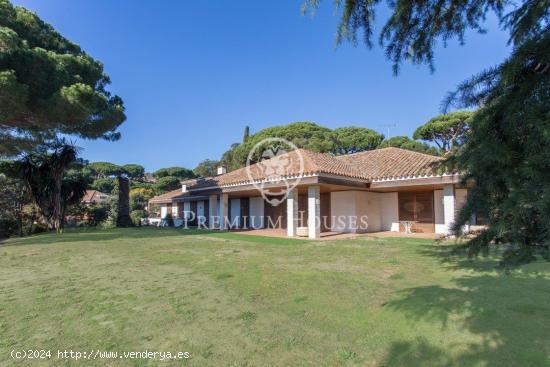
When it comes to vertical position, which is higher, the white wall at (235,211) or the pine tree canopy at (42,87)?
the pine tree canopy at (42,87)

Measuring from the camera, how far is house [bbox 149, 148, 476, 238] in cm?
1532

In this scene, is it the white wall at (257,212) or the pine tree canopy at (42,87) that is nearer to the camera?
the pine tree canopy at (42,87)

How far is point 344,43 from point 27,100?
14700mm

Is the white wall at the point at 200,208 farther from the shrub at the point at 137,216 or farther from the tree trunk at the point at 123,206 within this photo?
the tree trunk at the point at 123,206

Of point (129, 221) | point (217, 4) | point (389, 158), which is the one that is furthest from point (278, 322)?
point (129, 221)

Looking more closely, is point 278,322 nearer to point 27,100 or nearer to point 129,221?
point 27,100

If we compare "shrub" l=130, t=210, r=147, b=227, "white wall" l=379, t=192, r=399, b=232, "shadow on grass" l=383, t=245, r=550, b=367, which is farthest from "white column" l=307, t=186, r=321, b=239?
"shrub" l=130, t=210, r=147, b=227

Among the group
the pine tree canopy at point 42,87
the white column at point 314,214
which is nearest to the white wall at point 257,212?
the white column at point 314,214

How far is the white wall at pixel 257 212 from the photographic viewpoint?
23719 millimetres

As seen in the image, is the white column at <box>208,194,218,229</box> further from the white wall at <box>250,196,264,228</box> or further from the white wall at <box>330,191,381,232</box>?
the white wall at <box>330,191,381,232</box>

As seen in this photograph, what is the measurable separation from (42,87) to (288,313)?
14.9 meters

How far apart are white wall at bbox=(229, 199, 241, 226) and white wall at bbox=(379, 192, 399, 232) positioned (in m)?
11.4

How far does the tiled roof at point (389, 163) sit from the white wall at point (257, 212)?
23.8ft

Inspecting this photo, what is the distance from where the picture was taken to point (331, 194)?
784 inches
